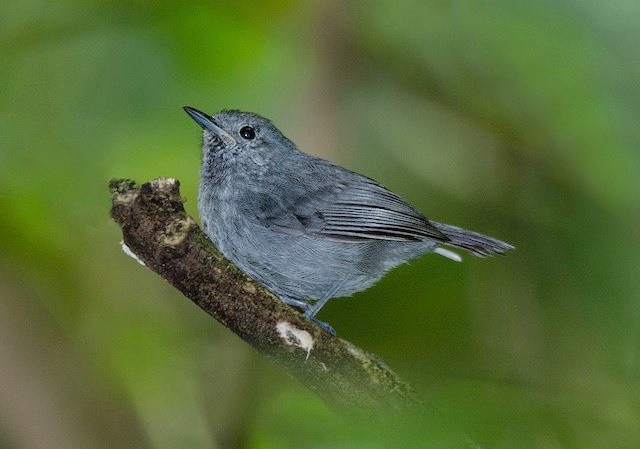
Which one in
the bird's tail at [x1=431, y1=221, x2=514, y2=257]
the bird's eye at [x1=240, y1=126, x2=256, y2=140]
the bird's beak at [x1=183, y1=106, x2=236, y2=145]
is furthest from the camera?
the bird's eye at [x1=240, y1=126, x2=256, y2=140]

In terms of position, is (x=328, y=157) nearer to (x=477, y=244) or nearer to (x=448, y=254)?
(x=448, y=254)

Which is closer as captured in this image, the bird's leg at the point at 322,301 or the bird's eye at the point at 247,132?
the bird's leg at the point at 322,301

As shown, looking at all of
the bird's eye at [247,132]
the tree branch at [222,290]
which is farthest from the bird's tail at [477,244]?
the tree branch at [222,290]

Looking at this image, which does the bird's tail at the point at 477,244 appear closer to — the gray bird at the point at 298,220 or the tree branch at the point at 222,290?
the gray bird at the point at 298,220

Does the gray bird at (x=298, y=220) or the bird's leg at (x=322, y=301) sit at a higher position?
the gray bird at (x=298, y=220)

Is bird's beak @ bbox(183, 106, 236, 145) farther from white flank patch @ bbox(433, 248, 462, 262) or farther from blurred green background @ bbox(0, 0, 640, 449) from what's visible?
white flank patch @ bbox(433, 248, 462, 262)

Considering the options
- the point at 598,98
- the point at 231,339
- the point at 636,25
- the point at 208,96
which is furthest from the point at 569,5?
the point at 231,339

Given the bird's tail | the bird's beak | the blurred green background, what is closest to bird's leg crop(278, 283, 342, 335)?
the blurred green background

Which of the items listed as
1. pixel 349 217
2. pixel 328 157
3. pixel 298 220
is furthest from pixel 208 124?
pixel 349 217
